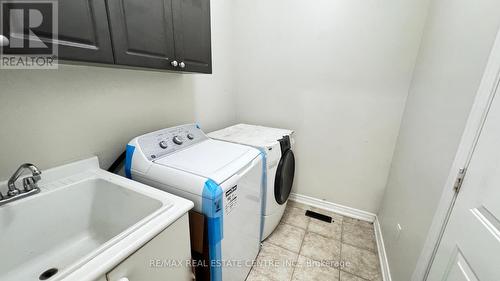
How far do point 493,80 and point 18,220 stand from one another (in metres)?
1.98

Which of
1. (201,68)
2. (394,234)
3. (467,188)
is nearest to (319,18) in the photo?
(201,68)

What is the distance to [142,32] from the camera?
1002 millimetres

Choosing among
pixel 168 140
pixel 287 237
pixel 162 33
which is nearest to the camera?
pixel 162 33

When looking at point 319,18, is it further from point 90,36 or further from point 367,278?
point 367,278

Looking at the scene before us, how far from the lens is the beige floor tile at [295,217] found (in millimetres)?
2131

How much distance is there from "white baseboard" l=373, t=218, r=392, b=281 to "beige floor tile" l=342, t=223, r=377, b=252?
51 millimetres

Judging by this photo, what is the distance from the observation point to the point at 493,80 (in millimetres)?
746

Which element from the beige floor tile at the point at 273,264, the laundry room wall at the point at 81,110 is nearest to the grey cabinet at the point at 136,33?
the laundry room wall at the point at 81,110

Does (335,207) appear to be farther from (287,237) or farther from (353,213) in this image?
(287,237)

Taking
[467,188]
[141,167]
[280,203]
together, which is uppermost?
[467,188]

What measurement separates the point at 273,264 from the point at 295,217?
Answer: 66 cm

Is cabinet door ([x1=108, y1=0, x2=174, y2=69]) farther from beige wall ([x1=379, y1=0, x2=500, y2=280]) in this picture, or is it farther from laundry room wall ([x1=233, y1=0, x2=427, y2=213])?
beige wall ([x1=379, y1=0, x2=500, y2=280])

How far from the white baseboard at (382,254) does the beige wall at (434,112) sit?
0.08 metres

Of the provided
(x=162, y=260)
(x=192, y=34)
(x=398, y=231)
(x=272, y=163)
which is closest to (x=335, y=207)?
(x=398, y=231)
